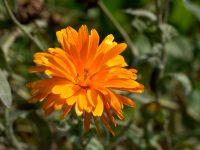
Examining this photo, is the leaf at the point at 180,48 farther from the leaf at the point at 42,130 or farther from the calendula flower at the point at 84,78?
the calendula flower at the point at 84,78

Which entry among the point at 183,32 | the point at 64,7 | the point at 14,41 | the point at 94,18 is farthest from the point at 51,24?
the point at 183,32

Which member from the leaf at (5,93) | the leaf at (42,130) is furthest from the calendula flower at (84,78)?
the leaf at (42,130)

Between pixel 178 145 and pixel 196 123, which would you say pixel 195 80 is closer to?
pixel 196 123

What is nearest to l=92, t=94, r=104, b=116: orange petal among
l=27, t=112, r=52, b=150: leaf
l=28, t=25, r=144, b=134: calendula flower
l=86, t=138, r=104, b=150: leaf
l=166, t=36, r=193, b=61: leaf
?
l=28, t=25, r=144, b=134: calendula flower

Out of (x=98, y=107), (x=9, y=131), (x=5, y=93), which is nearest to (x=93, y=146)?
(x=9, y=131)

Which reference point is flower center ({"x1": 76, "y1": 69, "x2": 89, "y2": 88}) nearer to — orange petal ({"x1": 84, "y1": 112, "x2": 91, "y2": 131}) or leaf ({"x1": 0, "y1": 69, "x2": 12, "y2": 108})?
orange petal ({"x1": 84, "y1": 112, "x2": 91, "y2": 131})
